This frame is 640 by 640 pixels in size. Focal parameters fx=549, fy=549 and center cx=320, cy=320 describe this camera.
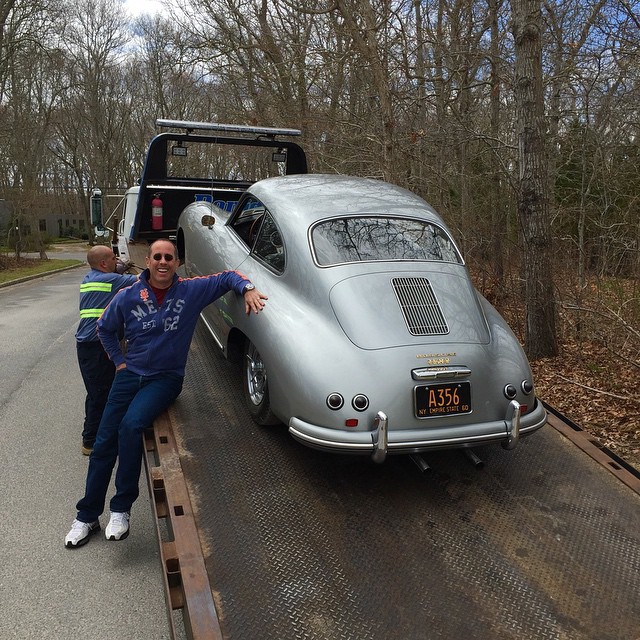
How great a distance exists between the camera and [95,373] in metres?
4.41

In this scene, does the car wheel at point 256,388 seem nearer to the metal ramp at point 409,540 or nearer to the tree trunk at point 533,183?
the metal ramp at point 409,540

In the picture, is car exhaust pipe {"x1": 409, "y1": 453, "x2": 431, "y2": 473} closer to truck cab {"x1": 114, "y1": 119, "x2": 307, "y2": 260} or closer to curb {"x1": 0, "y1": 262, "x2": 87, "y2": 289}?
truck cab {"x1": 114, "y1": 119, "x2": 307, "y2": 260}

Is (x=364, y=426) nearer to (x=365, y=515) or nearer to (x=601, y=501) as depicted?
(x=365, y=515)

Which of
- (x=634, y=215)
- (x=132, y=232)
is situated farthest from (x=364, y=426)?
(x=634, y=215)

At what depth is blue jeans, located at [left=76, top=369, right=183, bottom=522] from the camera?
3.35 m

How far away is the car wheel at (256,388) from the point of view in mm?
3668

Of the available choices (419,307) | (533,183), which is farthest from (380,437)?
(533,183)

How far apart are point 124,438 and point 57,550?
83 cm

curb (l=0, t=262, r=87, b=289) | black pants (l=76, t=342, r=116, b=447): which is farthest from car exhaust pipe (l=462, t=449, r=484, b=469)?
curb (l=0, t=262, r=87, b=289)

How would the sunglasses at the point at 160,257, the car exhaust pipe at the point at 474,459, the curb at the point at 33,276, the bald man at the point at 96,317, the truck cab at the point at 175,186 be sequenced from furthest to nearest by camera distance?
the curb at the point at 33,276, the truck cab at the point at 175,186, the bald man at the point at 96,317, the sunglasses at the point at 160,257, the car exhaust pipe at the point at 474,459

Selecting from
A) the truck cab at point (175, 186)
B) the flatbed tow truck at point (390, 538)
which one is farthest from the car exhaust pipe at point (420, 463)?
the truck cab at point (175, 186)

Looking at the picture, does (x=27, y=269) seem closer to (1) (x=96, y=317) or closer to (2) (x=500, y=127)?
(2) (x=500, y=127)

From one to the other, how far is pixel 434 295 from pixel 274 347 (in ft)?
3.58

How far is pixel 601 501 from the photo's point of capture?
3.08 meters
